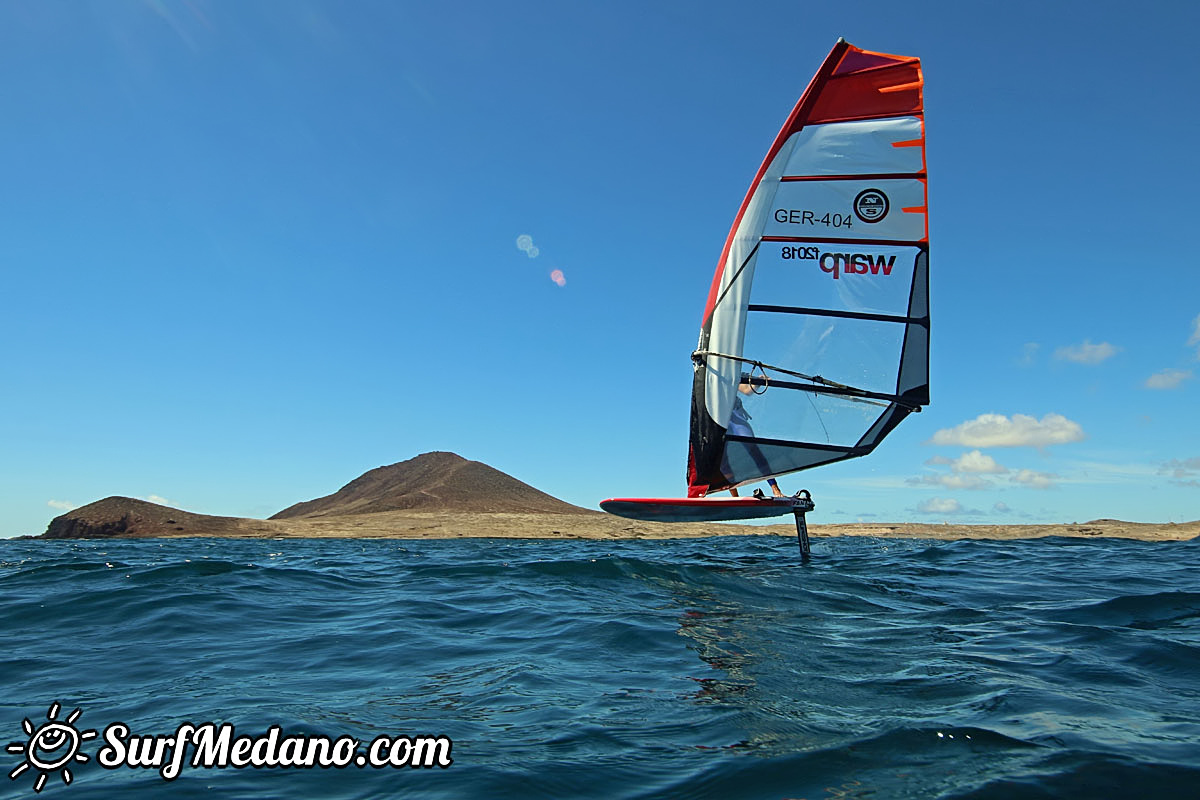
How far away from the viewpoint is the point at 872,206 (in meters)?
10.9

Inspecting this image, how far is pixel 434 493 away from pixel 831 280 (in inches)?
1186

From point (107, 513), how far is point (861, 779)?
3588cm

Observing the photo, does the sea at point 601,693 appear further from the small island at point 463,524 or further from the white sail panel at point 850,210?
the small island at point 463,524

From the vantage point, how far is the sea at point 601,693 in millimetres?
3010

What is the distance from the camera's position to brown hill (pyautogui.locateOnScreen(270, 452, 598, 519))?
119ft

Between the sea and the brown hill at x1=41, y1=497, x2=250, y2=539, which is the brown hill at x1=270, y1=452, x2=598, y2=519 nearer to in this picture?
the brown hill at x1=41, y1=497, x2=250, y2=539

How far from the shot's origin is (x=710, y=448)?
37.2 ft

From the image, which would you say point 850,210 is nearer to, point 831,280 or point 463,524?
point 831,280

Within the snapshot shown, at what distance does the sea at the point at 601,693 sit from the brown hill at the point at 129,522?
22.9m

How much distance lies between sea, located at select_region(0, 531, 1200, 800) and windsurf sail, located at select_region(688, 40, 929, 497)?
9.94 feet

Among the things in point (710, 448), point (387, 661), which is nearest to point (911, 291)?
point (710, 448)

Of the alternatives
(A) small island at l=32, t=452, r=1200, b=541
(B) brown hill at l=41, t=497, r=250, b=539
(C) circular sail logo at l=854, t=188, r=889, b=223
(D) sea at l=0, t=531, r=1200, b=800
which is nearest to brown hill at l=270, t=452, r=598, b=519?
(A) small island at l=32, t=452, r=1200, b=541

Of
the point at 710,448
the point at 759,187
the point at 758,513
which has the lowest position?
the point at 758,513

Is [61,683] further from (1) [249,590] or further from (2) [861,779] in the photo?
(2) [861,779]
